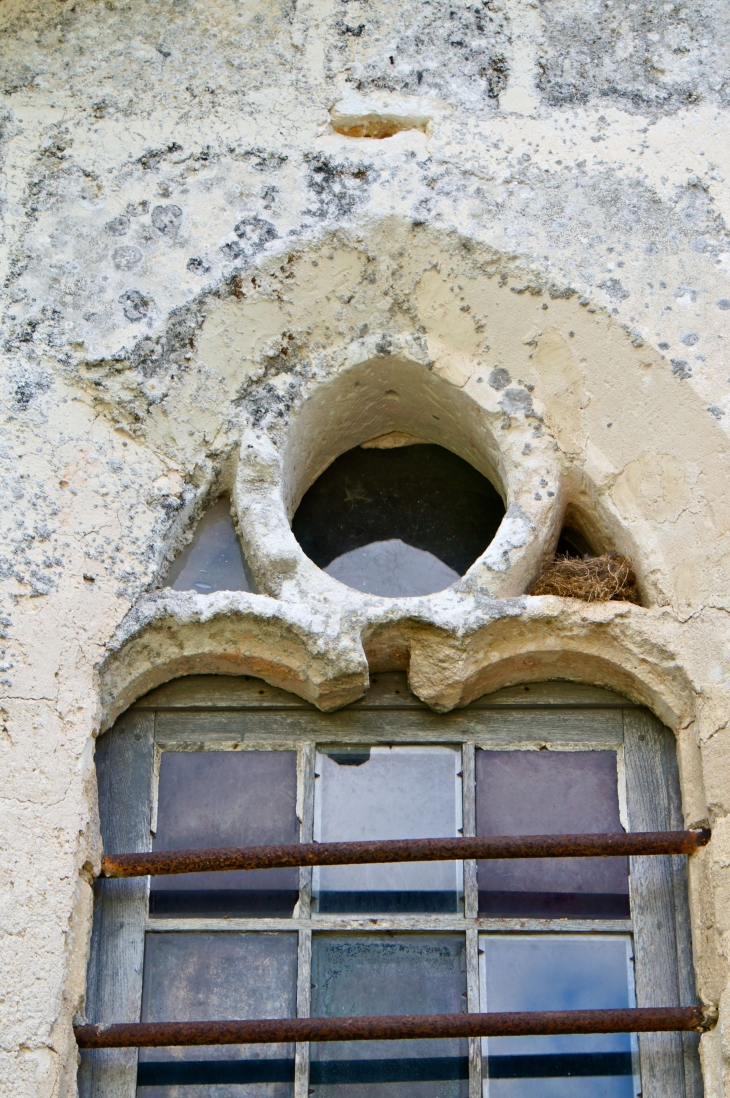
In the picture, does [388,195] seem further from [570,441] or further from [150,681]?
[150,681]

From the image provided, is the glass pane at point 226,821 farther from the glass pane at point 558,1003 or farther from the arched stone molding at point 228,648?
the glass pane at point 558,1003

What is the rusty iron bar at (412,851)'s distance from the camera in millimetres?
2213

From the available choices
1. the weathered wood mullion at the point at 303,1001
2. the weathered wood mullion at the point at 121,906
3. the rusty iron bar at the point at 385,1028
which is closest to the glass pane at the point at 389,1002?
the weathered wood mullion at the point at 303,1001

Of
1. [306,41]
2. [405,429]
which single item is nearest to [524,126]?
[306,41]

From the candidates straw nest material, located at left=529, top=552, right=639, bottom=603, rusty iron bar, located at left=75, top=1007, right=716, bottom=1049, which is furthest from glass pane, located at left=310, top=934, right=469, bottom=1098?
straw nest material, located at left=529, top=552, right=639, bottom=603

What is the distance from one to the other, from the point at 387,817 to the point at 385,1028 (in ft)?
1.49

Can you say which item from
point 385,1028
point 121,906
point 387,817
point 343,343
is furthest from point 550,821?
point 343,343

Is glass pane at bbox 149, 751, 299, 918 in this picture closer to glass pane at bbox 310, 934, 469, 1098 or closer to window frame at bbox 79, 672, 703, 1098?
window frame at bbox 79, 672, 703, 1098

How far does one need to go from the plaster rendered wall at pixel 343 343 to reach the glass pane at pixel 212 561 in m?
0.05

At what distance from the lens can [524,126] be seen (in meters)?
2.88

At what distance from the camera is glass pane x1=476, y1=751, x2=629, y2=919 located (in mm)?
2385

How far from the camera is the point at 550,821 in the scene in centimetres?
247

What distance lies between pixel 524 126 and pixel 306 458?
3.07ft

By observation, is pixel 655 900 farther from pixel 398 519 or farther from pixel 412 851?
pixel 398 519
